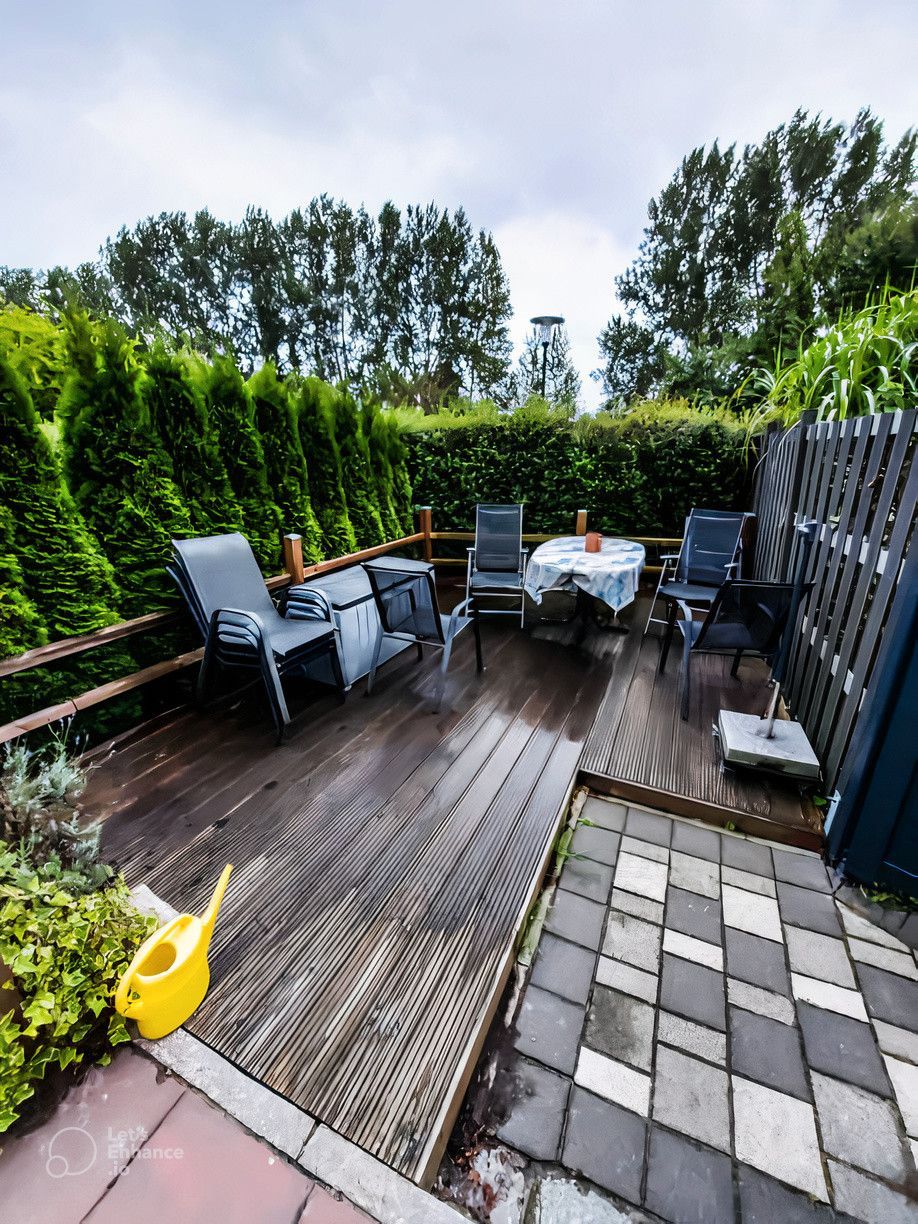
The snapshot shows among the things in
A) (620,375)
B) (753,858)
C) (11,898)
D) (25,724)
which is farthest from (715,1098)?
(620,375)

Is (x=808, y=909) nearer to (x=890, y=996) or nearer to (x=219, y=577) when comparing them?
(x=890, y=996)

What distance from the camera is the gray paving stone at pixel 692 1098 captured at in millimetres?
1108

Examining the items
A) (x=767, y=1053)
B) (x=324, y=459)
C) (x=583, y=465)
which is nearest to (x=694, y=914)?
(x=767, y=1053)

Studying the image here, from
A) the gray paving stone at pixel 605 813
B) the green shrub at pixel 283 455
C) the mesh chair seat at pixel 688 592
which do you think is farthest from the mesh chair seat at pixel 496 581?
the gray paving stone at pixel 605 813

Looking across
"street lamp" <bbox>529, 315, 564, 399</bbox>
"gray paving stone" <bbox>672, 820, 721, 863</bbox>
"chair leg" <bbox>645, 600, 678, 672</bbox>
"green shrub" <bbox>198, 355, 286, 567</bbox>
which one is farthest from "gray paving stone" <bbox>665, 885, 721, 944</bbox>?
"street lamp" <bbox>529, 315, 564, 399</bbox>

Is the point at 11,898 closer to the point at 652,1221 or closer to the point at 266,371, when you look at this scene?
the point at 652,1221

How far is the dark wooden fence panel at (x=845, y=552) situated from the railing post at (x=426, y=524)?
3.60 m

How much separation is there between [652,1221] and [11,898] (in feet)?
5.16

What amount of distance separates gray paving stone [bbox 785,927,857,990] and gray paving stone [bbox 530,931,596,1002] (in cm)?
65

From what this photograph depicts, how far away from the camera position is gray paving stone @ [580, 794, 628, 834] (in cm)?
206

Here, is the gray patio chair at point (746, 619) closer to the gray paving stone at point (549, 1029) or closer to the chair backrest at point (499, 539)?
the gray paving stone at point (549, 1029)

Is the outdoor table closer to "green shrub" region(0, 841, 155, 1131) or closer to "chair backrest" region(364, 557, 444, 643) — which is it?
"chair backrest" region(364, 557, 444, 643)

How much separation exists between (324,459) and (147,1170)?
3.83 metres

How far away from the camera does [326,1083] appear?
116 centimetres
